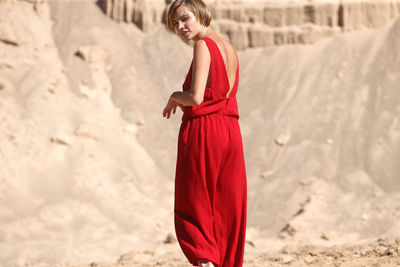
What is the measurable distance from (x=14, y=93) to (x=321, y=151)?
237 inches

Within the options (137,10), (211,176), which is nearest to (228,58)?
(211,176)

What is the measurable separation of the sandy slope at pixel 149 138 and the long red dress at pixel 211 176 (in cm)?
336

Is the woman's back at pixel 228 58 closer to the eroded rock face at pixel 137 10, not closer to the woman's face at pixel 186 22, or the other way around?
the woman's face at pixel 186 22

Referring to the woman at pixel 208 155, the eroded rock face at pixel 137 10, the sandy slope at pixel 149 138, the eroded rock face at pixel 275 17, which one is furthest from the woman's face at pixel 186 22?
the eroded rock face at pixel 137 10

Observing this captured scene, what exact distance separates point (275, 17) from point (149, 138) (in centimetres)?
476

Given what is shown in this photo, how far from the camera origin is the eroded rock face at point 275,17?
14141mm

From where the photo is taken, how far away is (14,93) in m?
11.5

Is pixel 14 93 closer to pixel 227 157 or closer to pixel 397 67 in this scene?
pixel 397 67

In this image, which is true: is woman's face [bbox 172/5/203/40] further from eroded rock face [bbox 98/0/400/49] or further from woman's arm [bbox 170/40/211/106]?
eroded rock face [bbox 98/0/400/49]

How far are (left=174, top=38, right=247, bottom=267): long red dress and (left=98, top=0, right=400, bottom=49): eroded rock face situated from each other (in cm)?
1138

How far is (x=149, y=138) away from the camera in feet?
40.8

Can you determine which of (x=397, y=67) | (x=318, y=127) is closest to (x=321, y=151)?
(x=318, y=127)

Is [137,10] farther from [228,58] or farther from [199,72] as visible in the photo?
[199,72]

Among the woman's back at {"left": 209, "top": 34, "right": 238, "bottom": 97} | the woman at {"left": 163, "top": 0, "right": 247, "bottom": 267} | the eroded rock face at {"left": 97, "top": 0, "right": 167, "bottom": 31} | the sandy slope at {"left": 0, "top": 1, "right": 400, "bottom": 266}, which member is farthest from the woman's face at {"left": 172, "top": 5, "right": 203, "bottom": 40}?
the eroded rock face at {"left": 97, "top": 0, "right": 167, "bottom": 31}
